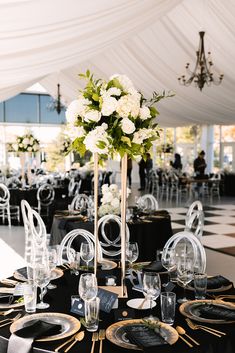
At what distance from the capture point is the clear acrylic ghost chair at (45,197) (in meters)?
8.91

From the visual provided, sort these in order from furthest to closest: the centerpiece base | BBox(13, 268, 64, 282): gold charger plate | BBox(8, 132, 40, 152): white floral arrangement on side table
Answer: BBox(8, 132, 40, 152): white floral arrangement on side table, BBox(13, 268, 64, 282): gold charger plate, the centerpiece base

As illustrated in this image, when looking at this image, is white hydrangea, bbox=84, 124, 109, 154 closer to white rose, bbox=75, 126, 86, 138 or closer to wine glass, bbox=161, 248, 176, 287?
white rose, bbox=75, 126, 86, 138

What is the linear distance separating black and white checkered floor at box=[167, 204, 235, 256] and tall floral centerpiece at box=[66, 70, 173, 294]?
15.0 feet

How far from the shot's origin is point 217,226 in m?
8.80

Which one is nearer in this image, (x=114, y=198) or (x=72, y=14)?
(x=72, y=14)

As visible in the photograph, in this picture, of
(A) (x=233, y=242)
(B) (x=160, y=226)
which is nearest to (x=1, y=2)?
(B) (x=160, y=226)

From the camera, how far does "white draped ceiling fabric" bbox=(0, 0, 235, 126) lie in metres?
3.83

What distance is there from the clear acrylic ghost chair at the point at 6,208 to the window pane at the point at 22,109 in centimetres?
1018

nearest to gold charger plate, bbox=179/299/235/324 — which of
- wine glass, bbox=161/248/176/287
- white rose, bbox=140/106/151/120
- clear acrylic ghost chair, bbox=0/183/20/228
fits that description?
wine glass, bbox=161/248/176/287

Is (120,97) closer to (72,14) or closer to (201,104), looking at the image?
(72,14)

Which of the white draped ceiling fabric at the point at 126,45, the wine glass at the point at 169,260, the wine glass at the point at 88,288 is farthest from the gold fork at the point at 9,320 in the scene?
the white draped ceiling fabric at the point at 126,45

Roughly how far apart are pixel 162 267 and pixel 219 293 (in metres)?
0.56

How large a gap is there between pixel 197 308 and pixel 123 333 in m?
0.52

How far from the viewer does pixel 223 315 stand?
2.30 m
